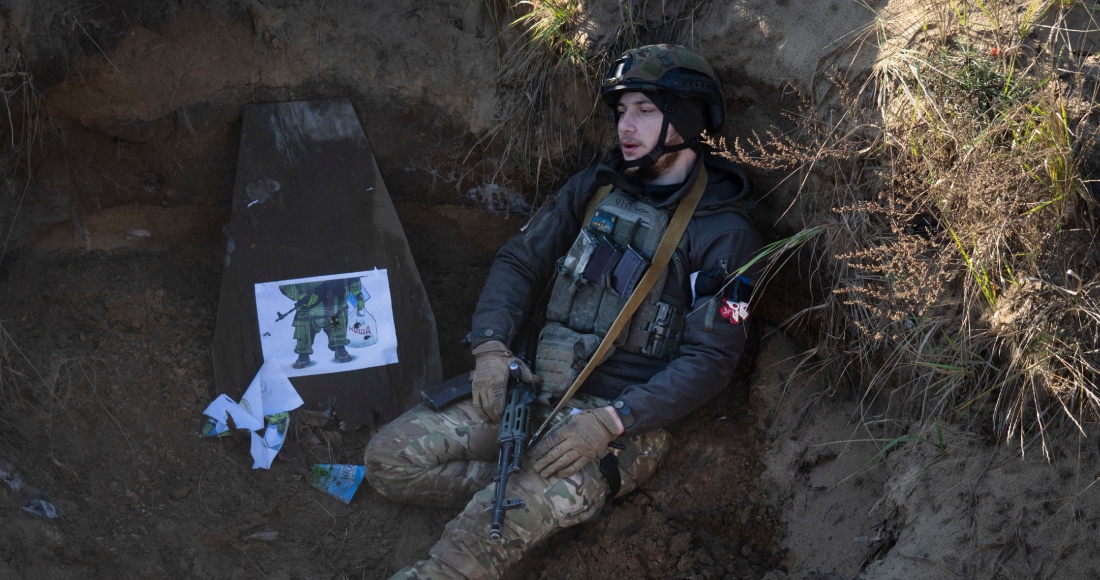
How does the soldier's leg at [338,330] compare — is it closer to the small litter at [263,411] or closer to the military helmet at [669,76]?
the small litter at [263,411]

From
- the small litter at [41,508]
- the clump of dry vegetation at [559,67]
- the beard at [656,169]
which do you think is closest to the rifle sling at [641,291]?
the beard at [656,169]

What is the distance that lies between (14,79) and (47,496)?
5.78 ft

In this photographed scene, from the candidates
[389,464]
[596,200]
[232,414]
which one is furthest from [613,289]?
[232,414]

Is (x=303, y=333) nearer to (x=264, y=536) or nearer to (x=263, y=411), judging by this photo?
(x=263, y=411)

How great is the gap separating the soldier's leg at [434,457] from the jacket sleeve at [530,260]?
1.25 feet

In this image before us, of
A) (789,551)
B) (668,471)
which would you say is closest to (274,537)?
(668,471)

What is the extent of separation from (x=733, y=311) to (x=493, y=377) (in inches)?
38.3

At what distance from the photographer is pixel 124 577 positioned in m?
2.96

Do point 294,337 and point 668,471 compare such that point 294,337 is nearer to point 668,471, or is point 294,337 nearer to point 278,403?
point 278,403

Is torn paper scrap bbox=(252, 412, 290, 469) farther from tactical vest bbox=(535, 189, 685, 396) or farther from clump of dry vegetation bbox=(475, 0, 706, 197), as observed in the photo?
clump of dry vegetation bbox=(475, 0, 706, 197)

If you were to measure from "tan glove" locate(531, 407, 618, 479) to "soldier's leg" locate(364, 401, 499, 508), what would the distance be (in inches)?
13.3

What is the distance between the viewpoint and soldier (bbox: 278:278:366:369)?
3703mm

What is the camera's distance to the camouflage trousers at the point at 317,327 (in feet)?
12.1

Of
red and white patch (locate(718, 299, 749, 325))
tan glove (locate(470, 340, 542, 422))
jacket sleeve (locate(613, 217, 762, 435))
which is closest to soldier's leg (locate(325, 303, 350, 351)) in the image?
tan glove (locate(470, 340, 542, 422))
